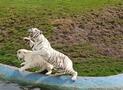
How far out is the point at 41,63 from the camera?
10.4 m

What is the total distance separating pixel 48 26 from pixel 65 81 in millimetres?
3743

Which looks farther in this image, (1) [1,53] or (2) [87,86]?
(1) [1,53]

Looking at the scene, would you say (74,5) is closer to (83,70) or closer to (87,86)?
(83,70)

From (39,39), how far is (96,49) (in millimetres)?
2484

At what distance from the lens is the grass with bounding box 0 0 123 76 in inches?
451

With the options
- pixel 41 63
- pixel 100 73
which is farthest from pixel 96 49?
pixel 41 63

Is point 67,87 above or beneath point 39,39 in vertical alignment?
beneath

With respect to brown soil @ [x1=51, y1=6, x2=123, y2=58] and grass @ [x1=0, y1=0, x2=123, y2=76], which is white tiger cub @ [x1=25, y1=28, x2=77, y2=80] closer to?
grass @ [x1=0, y1=0, x2=123, y2=76]

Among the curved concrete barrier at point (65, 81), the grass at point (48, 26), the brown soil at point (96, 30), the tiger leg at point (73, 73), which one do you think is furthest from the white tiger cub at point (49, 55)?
the brown soil at point (96, 30)

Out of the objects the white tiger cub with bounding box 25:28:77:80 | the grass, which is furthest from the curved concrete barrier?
the grass

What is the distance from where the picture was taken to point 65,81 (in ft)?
33.1

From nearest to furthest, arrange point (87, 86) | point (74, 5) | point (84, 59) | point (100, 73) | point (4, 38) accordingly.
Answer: point (87, 86) < point (100, 73) < point (84, 59) < point (4, 38) < point (74, 5)

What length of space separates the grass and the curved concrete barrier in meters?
0.80

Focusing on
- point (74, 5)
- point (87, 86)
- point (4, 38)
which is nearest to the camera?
point (87, 86)
